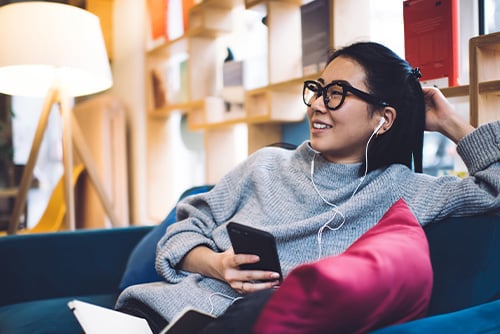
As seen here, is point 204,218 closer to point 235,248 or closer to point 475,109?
point 235,248

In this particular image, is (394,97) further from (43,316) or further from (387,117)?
(43,316)

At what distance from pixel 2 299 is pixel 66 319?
0.40 m

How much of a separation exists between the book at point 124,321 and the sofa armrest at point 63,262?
0.73 m

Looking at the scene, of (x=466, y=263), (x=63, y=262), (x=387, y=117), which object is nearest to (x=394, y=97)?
(x=387, y=117)

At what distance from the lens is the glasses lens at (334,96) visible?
1177 mm

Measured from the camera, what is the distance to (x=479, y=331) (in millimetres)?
740

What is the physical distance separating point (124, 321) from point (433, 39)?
Answer: 1.04 metres

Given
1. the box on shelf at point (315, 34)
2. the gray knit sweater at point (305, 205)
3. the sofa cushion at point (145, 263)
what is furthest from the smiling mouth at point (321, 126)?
the sofa cushion at point (145, 263)

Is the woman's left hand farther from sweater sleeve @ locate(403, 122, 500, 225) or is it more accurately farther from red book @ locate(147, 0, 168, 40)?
red book @ locate(147, 0, 168, 40)

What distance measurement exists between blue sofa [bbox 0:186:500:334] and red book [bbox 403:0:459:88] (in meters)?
0.45

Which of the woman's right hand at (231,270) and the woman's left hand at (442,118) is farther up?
the woman's left hand at (442,118)

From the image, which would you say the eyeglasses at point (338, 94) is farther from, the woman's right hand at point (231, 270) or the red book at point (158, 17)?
the red book at point (158, 17)

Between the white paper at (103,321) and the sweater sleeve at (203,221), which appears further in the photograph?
the sweater sleeve at (203,221)

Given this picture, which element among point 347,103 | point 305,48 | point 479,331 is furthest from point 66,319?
point 305,48
